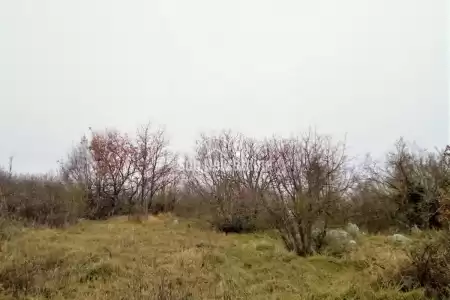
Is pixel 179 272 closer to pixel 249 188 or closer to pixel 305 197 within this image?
pixel 305 197

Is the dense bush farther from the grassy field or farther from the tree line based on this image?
the grassy field

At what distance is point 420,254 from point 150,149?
23.4 metres

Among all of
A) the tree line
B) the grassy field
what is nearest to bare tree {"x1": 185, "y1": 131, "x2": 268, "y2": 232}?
the tree line

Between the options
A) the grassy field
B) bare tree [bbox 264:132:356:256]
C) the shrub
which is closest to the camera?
the shrub

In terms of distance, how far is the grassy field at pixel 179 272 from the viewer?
583 cm

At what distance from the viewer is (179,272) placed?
23.0ft

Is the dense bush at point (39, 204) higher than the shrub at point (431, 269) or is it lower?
higher

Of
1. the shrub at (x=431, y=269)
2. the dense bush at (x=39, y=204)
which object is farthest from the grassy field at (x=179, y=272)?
the dense bush at (x=39, y=204)

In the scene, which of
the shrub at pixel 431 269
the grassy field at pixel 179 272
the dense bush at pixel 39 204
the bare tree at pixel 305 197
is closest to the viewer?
the shrub at pixel 431 269

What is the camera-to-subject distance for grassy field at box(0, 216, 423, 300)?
5.83 meters

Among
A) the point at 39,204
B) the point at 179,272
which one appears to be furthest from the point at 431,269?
the point at 39,204

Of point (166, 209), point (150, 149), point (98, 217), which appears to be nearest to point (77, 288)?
point (98, 217)

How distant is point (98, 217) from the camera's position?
861 inches

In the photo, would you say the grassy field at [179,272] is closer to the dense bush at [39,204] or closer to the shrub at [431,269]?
the shrub at [431,269]
